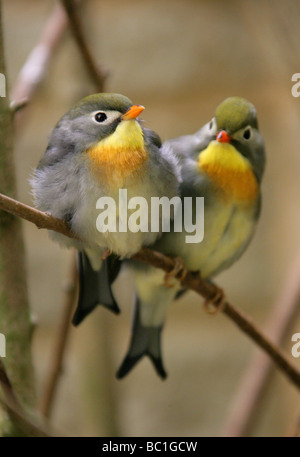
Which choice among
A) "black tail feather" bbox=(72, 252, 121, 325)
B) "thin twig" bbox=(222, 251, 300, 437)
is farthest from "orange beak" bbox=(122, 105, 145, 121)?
"thin twig" bbox=(222, 251, 300, 437)

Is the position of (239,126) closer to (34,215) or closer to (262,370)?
(34,215)

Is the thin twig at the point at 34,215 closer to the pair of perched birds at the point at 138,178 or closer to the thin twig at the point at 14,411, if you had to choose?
the pair of perched birds at the point at 138,178

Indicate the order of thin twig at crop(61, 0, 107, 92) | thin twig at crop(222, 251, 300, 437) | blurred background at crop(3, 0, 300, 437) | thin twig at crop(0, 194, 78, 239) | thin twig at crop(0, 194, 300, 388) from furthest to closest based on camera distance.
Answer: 1. thin twig at crop(222, 251, 300, 437)
2. blurred background at crop(3, 0, 300, 437)
3. thin twig at crop(61, 0, 107, 92)
4. thin twig at crop(0, 194, 300, 388)
5. thin twig at crop(0, 194, 78, 239)

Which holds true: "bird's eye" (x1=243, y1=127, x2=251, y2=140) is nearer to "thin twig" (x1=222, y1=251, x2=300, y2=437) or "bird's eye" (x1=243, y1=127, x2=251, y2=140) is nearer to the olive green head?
the olive green head

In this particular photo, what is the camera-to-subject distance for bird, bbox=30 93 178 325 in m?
0.76

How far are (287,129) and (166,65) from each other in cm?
25

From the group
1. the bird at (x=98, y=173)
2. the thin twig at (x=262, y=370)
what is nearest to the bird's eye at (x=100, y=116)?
the bird at (x=98, y=173)

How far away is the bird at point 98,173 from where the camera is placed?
30.0 inches

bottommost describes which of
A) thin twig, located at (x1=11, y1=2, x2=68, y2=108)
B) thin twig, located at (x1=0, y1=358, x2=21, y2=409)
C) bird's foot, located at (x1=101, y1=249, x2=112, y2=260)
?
thin twig, located at (x1=0, y1=358, x2=21, y2=409)

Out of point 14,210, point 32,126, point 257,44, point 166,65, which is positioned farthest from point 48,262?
point 14,210

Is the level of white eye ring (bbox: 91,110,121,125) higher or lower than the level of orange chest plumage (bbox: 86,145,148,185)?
higher

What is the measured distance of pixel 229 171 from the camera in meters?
0.98

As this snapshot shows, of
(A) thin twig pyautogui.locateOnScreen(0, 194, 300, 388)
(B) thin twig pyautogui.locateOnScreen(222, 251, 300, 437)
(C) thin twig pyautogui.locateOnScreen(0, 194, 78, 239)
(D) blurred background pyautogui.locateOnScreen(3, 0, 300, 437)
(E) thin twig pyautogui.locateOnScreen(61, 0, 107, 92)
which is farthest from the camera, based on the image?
(B) thin twig pyautogui.locateOnScreen(222, 251, 300, 437)
